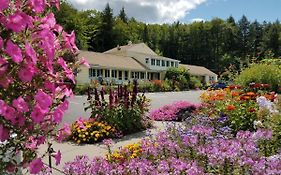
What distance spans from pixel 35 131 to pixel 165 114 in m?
11.2

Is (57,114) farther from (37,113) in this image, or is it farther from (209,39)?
(209,39)

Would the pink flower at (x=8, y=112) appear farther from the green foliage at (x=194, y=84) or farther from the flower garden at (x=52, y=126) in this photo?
the green foliage at (x=194, y=84)

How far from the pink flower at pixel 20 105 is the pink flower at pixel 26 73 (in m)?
0.09

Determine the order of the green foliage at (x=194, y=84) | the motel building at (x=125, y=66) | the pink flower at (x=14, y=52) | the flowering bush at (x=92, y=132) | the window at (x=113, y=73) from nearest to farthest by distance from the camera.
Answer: the pink flower at (x=14, y=52)
the flowering bush at (x=92, y=132)
the motel building at (x=125, y=66)
the window at (x=113, y=73)
the green foliage at (x=194, y=84)

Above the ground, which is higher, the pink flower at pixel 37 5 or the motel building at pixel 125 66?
the motel building at pixel 125 66

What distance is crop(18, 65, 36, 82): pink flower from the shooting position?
168 centimetres

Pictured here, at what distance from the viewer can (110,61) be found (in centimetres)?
4872

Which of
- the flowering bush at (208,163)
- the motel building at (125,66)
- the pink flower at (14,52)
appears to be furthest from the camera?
the motel building at (125,66)

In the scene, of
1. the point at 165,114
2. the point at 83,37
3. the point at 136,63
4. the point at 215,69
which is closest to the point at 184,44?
the point at 215,69

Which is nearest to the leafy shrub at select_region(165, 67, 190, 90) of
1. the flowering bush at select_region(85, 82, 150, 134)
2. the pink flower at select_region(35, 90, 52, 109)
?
the flowering bush at select_region(85, 82, 150, 134)

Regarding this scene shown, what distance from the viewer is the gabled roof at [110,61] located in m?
44.9

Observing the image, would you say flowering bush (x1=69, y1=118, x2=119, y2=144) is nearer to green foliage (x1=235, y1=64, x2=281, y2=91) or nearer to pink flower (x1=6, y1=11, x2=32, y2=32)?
pink flower (x1=6, y1=11, x2=32, y2=32)

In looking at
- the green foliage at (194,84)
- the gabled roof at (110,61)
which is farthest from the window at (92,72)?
the green foliage at (194,84)

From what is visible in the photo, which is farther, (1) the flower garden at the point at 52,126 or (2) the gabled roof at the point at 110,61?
(2) the gabled roof at the point at 110,61
